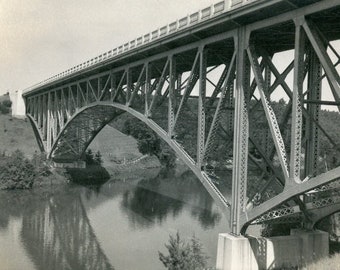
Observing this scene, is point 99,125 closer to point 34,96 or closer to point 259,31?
point 34,96

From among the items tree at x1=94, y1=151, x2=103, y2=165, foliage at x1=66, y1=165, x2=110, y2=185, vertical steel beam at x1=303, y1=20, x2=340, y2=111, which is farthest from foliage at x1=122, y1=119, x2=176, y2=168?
vertical steel beam at x1=303, y1=20, x2=340, y2=111

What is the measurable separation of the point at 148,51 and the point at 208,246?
35.3 ft

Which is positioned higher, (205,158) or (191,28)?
(191,28)

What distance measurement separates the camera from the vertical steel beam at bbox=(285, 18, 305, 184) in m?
13.2

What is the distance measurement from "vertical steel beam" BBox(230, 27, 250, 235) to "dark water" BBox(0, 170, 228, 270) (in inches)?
227

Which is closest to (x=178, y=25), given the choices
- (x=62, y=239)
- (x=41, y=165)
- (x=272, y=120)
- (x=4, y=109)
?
(x=272, y=120)

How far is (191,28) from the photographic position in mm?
19156

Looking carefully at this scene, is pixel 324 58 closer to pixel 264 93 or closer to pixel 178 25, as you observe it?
pixel 264 93

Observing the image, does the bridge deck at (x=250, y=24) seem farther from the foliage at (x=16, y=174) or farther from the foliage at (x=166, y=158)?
the foliage at (x=166, y=158)

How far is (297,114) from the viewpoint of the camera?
13195mm

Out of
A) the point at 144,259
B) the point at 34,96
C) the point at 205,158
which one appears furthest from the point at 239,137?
the point at 34,96

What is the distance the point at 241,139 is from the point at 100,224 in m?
17.4

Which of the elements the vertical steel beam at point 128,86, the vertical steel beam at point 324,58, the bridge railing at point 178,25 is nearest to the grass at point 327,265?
the vertical steel beam at point 324,58

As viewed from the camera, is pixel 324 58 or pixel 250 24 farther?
pixel 250 24
